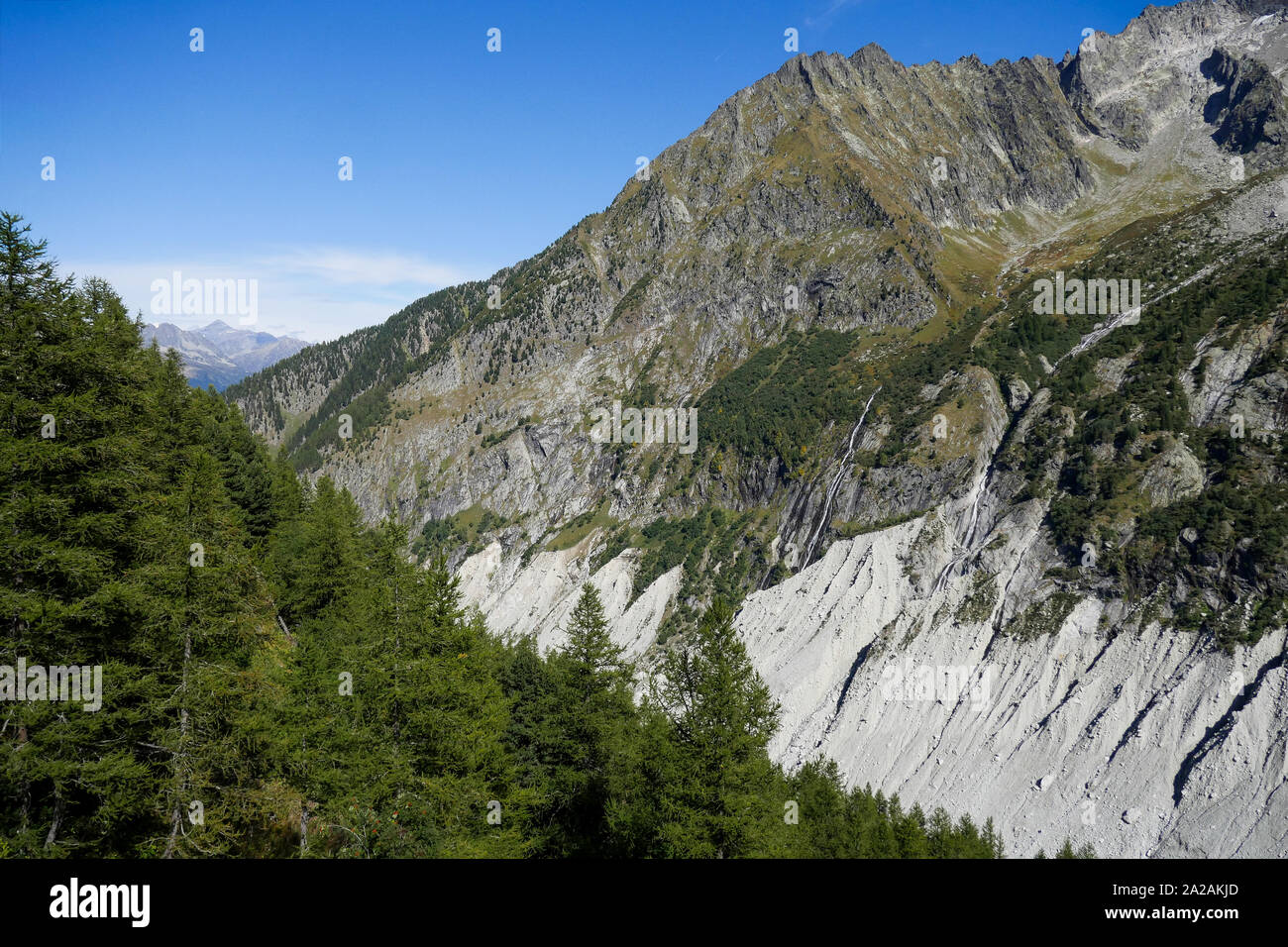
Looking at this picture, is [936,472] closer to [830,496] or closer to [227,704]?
[830,496]

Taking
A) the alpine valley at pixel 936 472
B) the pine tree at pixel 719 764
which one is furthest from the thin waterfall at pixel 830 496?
the pine tree at pixel 719 764

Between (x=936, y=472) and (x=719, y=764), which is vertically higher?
(x=936, y=472)

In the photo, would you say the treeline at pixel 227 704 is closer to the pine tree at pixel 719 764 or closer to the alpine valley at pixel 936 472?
the pine tree at pixel 719 764

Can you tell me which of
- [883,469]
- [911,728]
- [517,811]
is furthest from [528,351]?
[517,811]

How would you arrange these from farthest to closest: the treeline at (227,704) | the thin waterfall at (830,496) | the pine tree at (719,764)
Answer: the thin waterfall at (830,496) → the pine tree at (719,764) → the treeline at (227,704)

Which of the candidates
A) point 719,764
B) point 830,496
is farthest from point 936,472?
point 719,764
